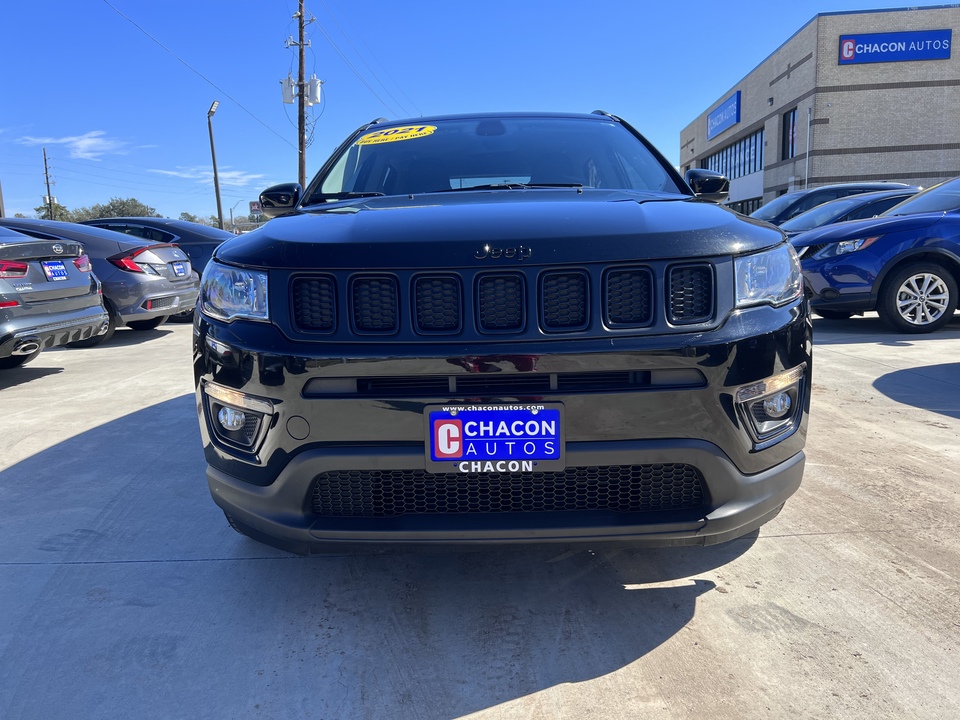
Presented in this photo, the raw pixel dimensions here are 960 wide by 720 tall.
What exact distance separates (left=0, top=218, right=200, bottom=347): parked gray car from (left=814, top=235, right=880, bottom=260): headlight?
256 inches

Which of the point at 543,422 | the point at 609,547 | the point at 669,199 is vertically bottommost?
the point at 609,547

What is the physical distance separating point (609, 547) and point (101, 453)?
9.62 feet

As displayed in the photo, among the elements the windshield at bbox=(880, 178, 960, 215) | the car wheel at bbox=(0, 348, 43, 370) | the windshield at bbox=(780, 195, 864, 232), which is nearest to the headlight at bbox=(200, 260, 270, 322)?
the car wheel at bbox=(0, 348, 43, 370)

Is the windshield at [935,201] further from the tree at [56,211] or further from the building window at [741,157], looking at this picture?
the tree at [56,211]

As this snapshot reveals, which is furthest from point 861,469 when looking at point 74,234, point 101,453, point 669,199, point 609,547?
point 74,234

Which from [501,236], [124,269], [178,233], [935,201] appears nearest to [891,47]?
[935,201]

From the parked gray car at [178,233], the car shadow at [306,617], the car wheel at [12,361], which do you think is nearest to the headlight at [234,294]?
the car shadow at [306,617]

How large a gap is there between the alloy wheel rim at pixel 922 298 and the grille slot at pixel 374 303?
6.50m

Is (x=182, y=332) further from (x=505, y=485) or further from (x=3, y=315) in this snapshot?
(x=505, y=485)

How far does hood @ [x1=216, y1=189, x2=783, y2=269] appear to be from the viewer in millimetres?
1780

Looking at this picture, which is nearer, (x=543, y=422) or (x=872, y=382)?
(x=543, y=422)

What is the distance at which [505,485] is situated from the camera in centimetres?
184

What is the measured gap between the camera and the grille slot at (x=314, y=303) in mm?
1812

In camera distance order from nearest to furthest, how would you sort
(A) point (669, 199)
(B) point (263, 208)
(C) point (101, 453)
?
(A) point (669, 199), (B) point (263, 208), (C) point (101, 453)
